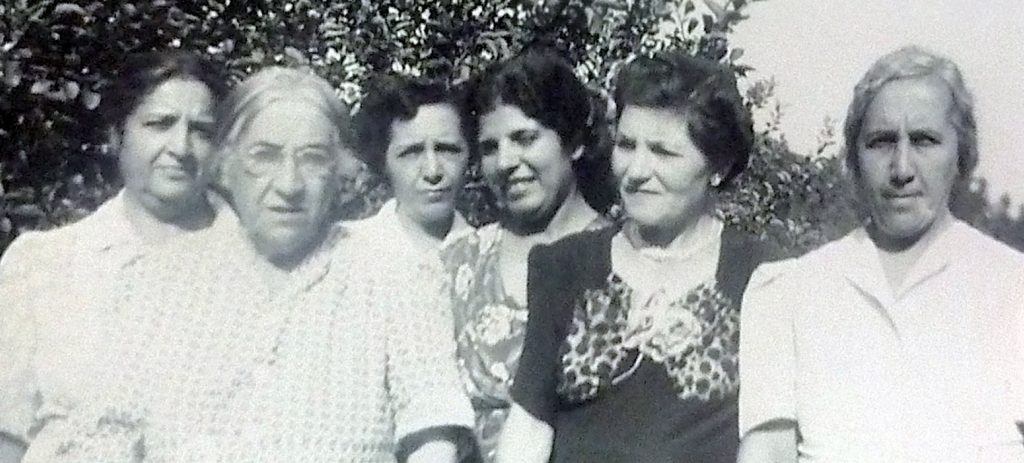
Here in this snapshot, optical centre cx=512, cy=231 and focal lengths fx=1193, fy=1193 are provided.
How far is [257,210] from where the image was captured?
5.41 ft

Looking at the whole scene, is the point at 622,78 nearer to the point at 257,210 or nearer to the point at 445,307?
the point at 445,307

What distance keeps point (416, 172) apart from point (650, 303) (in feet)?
1.21

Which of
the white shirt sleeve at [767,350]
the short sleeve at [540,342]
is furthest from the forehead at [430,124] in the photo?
the white shirt sleeve at [767,350]

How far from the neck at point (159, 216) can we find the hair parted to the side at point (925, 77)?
35.7 inches

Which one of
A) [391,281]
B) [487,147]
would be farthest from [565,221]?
[391,281]

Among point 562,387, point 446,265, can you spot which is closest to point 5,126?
point 446,265

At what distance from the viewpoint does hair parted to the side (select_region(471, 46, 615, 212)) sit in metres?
1.64

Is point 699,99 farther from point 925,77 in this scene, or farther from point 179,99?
point 179,99

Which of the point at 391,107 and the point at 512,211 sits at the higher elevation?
the point at 391,107

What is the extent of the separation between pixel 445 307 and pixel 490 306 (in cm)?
6

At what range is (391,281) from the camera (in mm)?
1643

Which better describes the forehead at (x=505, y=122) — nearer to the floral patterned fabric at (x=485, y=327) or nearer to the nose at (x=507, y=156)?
the nose at (x=507, y=156)

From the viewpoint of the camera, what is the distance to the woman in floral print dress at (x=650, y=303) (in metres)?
1.60

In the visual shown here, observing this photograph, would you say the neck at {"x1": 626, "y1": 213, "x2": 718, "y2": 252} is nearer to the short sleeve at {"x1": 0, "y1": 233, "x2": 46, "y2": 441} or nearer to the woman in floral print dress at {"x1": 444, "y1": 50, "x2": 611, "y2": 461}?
the woman in floral print dress at {"x1": 444, "y1": 50, "x2": 611, "y2": 461}
